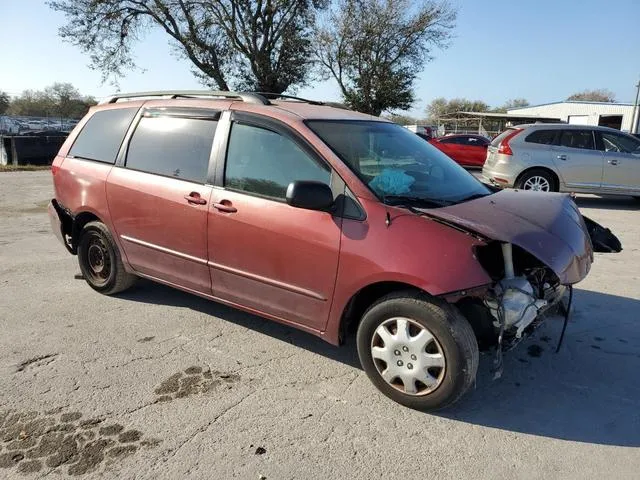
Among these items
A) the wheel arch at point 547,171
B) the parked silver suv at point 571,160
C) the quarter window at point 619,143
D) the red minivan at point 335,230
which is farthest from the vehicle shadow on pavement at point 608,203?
the red minivan at point 335,230

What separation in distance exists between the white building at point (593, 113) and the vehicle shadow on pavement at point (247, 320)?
4894cm

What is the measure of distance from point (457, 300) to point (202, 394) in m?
1.65

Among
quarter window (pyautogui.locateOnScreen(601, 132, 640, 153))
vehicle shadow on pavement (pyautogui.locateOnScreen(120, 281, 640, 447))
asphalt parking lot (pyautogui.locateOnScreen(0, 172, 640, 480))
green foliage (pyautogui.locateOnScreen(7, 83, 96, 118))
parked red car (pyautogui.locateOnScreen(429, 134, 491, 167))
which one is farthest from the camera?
green foliage (pyautogui.locateOnScreen(7, 83, 96, 118))

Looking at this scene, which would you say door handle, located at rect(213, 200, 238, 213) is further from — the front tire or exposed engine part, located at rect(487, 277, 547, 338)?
exposed engine part, located at rect(487, 277, 547, 338)

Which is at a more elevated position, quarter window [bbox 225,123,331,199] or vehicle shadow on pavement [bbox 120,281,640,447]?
quarter window [bbox 225,123,331,199]

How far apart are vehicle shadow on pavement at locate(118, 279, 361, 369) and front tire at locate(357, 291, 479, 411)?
52 cm

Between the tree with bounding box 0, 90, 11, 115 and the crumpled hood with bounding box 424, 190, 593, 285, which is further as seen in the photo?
the tree with bounding box 0, 90, 11, 115

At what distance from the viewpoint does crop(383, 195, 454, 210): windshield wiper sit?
10.6ft

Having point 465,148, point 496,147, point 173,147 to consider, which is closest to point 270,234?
point 173,147

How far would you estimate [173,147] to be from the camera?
4.17 meters

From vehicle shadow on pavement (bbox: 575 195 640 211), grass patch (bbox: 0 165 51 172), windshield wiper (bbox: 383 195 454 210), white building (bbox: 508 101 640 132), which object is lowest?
grass patch (bbox: 0 165 51 172)

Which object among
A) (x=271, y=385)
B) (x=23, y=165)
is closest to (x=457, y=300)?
(x=271, y=385)

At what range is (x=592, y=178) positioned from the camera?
10.6m

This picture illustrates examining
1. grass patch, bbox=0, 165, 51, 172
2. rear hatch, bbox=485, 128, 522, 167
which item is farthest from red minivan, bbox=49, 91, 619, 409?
grass patch, bbox=0, 165, 51, 172
